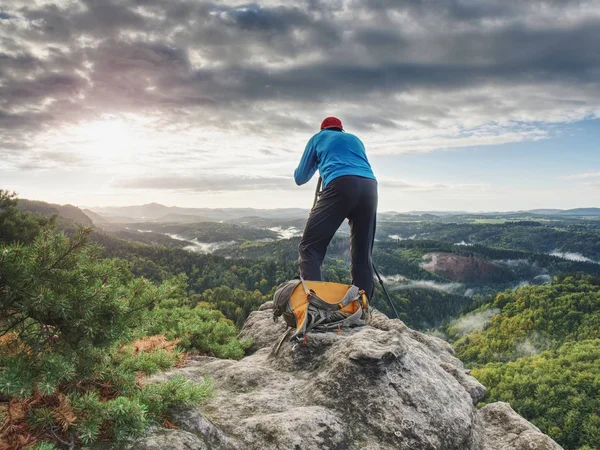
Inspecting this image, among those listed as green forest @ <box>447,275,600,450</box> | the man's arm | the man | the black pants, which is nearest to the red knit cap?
the man

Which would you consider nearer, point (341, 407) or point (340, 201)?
point (341, 407)

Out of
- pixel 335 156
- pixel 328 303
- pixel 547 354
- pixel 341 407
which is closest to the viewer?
pixel 341 407

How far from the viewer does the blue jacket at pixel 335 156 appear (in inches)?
277

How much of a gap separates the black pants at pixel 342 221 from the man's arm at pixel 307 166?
3.06 ft

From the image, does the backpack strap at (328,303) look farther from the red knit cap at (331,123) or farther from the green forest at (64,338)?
the red knit cap at (331,123)

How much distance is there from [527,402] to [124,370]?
9617cm

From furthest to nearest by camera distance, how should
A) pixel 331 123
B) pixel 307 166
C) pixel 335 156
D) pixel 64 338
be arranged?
pixel 331 123 < pixel 307 166 < pixel 335 156 < pixel 64 338

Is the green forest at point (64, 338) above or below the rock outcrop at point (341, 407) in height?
above

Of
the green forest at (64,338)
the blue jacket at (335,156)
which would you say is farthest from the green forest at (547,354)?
→ the green forest at (64,338)

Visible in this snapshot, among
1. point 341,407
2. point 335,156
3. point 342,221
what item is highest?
point 335,156

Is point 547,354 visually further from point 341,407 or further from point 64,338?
point 64,338

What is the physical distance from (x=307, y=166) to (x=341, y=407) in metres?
4.86

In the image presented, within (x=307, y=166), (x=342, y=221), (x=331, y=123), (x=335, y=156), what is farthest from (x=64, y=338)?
(x=331, y=123)

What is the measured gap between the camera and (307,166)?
7828 millimetres
